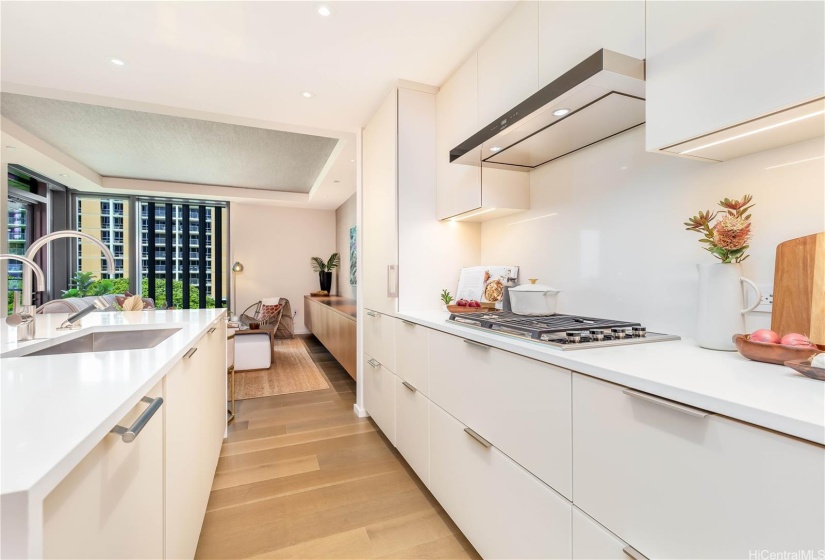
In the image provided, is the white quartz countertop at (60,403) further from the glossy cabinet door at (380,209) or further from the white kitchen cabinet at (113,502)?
the glossy cabinet door at (380,209)

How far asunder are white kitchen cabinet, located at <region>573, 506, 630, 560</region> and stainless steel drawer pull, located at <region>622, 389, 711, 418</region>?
355 mm

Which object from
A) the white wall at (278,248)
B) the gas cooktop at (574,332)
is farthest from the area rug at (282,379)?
the gas cooktop at (574,332)

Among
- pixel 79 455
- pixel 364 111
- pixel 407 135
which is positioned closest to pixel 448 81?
pixel 407 135

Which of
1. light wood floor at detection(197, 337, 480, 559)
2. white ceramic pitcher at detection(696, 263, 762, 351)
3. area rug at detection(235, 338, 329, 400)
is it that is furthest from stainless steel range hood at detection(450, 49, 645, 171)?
area rug at detection(235, 338, 329, 400)

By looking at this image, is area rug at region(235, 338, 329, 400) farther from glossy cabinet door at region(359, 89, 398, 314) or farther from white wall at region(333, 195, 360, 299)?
white wall at region(333, 195, 360, 299)

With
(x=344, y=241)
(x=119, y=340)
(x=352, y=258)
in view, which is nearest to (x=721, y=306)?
(x=119, y=340)

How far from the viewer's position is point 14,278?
4.47 m

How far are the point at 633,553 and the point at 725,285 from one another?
2.58 ft

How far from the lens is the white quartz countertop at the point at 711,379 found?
23.3 inches

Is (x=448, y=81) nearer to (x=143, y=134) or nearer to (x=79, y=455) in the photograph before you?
(x=79, y=455)

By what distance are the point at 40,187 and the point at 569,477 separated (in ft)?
23.9

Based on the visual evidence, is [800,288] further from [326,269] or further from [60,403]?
[326,269]

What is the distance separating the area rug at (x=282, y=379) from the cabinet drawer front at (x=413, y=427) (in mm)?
1763

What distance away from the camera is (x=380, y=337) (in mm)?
2621
